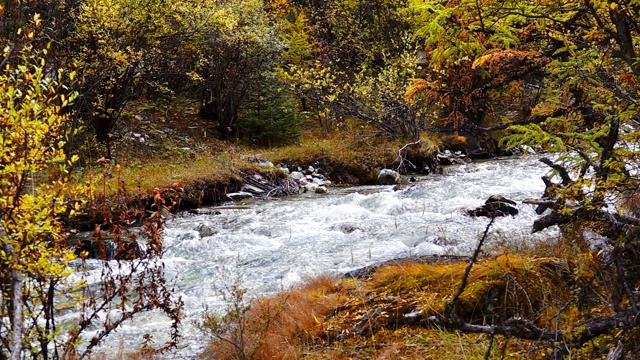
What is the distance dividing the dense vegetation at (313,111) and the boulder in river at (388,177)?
1.10 m

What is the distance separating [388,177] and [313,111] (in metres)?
7.06

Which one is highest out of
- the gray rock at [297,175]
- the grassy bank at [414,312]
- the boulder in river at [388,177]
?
the grassy bank at [414,312]

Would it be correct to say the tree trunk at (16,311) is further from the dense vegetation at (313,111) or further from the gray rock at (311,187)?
the gray rock at (311,187)

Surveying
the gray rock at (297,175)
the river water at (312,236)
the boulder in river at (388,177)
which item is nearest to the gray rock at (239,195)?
the river water at (312,236)

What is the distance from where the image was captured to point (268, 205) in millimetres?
11953

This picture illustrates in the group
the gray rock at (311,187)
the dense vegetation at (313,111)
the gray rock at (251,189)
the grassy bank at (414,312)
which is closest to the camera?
the dense vegetation at (313,111)

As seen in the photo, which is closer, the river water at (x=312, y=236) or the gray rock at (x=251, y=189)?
the river water at (x=312, y=236)

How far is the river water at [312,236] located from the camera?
632 centimetres

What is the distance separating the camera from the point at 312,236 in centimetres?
877

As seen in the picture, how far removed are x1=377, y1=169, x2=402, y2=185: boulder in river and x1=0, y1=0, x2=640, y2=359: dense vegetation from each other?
110cm

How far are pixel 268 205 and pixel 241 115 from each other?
690 cm

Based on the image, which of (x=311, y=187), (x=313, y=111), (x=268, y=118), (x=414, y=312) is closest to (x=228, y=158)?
(x=311, y=187)

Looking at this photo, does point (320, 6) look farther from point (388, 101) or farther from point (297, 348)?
point (297, 348)

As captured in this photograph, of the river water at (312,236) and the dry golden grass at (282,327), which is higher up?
the dry golden grass at (282,327)
